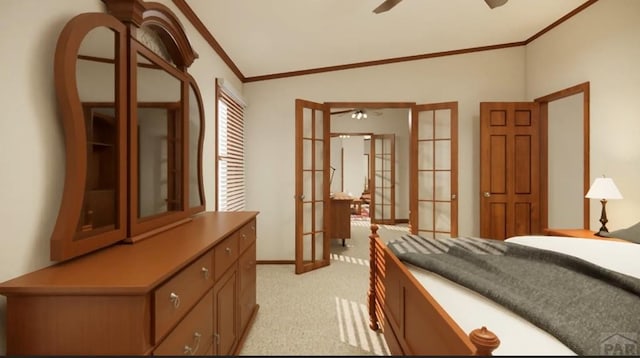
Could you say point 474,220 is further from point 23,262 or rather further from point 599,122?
point 23,262

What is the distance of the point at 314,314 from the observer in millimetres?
2734

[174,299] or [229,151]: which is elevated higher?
[229,151]

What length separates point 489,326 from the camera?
3.63 feet

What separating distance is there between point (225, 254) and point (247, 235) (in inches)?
22.1

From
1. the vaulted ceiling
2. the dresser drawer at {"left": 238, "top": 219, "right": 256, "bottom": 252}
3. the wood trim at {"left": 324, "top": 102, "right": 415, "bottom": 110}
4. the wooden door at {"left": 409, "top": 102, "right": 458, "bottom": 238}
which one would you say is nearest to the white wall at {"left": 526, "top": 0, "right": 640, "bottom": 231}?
the vaulted ceiling

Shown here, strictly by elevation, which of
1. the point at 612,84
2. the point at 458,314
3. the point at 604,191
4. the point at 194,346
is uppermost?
the point at 612,84

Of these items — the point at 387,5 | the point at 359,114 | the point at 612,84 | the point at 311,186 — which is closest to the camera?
the point at 387,5

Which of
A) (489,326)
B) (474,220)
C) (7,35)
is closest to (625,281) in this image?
(489,326)

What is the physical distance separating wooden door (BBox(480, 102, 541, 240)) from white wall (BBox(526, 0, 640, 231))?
637 mm

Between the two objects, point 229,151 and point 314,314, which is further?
point 229,151

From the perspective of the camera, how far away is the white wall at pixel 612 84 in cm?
270

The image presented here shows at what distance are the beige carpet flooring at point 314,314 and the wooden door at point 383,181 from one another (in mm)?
3291

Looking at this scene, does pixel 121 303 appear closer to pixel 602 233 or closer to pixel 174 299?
pixel 174 299

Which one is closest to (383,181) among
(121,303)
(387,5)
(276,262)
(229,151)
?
(276,262)
